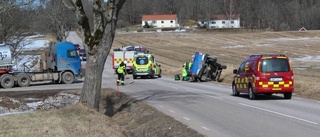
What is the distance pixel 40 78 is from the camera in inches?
1448

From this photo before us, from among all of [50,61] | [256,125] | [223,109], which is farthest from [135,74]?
[256,125]

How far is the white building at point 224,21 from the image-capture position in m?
160

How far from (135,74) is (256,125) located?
28555 millimetres

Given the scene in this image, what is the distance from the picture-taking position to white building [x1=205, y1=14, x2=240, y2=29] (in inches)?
6284

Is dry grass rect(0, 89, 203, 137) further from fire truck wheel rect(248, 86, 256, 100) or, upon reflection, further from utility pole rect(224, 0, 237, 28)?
utility pole rect(224, 0, 237, 28)

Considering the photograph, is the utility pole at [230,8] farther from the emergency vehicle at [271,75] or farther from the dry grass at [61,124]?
the dry grass at [61,124]

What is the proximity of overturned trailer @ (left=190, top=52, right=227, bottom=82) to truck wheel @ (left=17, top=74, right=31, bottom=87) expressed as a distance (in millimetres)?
11792

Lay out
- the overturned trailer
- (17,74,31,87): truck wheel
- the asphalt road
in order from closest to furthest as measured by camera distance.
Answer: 1. the asphalt road
2. (17,74,31,87): truck wheel
3. the overturned trailer

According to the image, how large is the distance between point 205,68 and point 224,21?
5037 inches

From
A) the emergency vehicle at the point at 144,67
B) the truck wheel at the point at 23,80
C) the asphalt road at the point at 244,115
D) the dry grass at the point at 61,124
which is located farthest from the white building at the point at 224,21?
the dry grass at the point at 61,124

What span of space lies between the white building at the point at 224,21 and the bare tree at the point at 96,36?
143 meters

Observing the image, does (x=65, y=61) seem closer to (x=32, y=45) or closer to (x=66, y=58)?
(x=66, y=58)

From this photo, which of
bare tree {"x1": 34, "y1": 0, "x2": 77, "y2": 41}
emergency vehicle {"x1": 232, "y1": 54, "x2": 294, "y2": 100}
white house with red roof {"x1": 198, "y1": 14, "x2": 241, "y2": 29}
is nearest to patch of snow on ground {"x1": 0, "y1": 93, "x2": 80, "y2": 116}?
emergency vehicle {"x1": 232, "y1": 54, "x2": 294, "y2": 100}

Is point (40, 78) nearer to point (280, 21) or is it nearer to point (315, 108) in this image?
point (315, 108)
